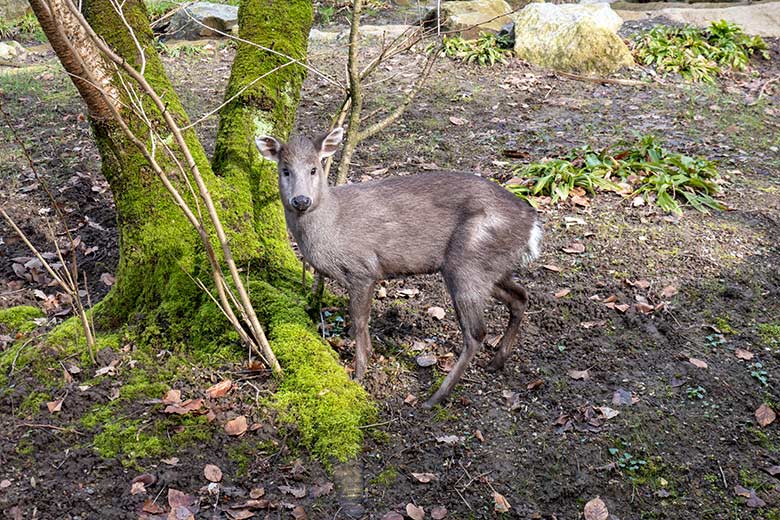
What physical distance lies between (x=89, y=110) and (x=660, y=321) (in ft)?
13.1

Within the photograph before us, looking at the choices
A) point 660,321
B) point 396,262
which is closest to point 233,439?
point 396,262

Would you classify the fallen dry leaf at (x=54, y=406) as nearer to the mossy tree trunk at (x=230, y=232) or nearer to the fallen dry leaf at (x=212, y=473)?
the mossy tree trunk at (x=230, y=232)

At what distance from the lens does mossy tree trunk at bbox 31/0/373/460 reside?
4.19 meters

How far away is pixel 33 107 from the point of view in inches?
369

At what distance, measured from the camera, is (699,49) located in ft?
34.3

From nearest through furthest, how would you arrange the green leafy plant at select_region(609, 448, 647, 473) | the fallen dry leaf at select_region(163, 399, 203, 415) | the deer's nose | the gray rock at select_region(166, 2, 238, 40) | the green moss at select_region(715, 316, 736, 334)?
the green leafy plant at select_region(609, 448, 647, 473), the fallen dry leaf at select_region(163, 399, 203, 415), the deer's nose, the green moss at select_region(715, 316, 736, 334), the gray rock at select_region(166, 2, 238, 40)

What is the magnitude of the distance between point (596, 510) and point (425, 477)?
87 cm

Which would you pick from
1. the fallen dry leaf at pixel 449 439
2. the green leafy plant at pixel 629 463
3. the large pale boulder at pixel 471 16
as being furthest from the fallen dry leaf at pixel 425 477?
the large pale boulder at pixel 471 16

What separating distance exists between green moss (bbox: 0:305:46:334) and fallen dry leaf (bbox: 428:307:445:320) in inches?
109

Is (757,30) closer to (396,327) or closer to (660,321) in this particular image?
(660,321)

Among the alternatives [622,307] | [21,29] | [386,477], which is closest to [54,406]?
[386,477]

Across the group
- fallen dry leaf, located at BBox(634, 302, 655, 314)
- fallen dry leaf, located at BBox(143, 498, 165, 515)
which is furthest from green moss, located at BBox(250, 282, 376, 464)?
fallen dry leaf, located at BBox(634, 302, 655, 314)

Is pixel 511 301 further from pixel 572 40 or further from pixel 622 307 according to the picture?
pixel 572 40

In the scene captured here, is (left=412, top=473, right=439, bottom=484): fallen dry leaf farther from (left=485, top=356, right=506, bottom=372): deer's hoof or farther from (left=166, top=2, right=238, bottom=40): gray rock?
(left=166, top=2, right=238, bottom=40): gray rock
